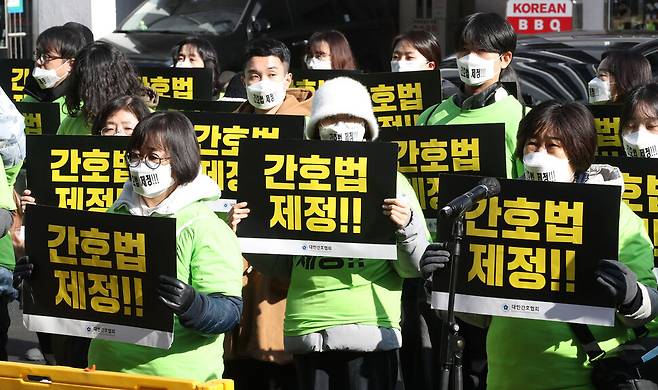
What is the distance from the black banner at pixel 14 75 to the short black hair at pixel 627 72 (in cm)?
365

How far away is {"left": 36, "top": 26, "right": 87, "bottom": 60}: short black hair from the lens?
7996 mm

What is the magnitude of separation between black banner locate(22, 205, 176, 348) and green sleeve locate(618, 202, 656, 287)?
1431mm

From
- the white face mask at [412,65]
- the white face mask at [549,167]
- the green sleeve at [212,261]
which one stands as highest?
the white face mask at [412,65]

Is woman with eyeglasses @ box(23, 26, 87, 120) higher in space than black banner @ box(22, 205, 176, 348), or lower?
higher

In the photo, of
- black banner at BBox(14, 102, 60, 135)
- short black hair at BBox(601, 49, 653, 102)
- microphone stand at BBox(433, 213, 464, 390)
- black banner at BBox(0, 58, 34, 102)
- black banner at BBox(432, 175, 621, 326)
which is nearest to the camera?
microphone stand at BBox(433, 213, 464, 390)

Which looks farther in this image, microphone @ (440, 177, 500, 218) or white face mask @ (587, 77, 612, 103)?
white face mask @ (587, 77, 612, 103)

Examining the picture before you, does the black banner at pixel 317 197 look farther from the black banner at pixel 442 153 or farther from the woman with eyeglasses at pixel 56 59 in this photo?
the woman with eyeglasses at pixel 56 59

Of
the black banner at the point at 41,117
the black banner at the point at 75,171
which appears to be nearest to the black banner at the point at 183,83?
the black banner at the point at 41,117

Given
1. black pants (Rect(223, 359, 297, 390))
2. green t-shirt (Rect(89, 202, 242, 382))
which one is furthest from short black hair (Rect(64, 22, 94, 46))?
green t-shirt (Rect(89, 202, 242, 382))

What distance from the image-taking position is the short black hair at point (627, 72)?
24.0ft

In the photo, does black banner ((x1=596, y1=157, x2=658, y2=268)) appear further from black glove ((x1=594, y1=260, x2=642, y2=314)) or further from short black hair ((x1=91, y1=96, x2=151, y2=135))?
short black hair ((x1=91, y1=96, x2=151, y2=135))

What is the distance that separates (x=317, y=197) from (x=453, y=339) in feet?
3.92

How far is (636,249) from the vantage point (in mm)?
4520

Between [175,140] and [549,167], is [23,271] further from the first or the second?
[549,167]
